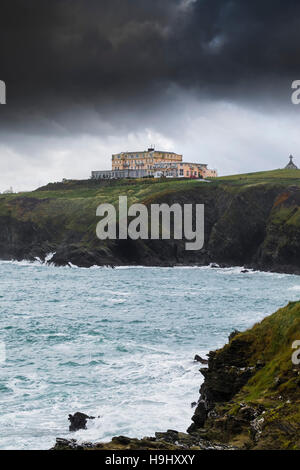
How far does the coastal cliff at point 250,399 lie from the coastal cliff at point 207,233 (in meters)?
85.9

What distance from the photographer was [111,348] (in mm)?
39656

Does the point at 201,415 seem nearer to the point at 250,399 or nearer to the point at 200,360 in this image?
the point at 250,399

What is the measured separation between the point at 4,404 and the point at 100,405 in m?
4.93

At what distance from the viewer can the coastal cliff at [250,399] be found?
14389 mm

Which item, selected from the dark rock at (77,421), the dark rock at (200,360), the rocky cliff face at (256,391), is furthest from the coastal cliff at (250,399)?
the dark rock at (200,360)

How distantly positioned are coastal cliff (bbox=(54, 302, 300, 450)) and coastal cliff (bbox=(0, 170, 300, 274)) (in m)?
85.9

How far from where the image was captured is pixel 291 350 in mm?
20094

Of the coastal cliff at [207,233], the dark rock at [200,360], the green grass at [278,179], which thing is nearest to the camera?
the dark rock at [200,360]

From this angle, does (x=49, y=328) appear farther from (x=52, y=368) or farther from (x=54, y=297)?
(x=54, y=297)

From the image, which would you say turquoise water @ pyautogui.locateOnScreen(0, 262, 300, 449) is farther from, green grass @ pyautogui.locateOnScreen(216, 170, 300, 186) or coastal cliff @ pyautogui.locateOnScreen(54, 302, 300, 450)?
green grass @ pyautogui.locateOnScreen(216, 170, 300, 186)

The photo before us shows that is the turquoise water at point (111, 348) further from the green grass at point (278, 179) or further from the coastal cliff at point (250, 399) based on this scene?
the green grass at point (278, 179)

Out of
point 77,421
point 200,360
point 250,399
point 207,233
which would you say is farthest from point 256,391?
point 207,233

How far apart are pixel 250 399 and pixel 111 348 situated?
73.0 feet

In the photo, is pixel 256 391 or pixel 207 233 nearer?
pixel 256 391
